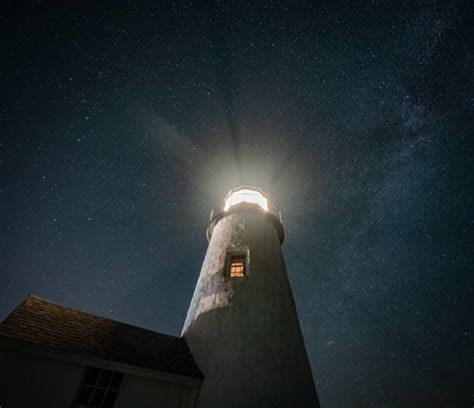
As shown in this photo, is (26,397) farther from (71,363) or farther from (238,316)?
(238,316)

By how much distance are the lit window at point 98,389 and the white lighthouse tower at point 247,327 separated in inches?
84.9

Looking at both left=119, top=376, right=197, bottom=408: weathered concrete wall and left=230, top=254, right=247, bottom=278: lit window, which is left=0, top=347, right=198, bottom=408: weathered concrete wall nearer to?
left=119, top=376, right=197, bottom=408: weathered concrete wall

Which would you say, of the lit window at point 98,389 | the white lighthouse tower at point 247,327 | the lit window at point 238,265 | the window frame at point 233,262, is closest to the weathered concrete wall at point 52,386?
the lit window at point 98,389

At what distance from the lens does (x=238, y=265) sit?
9.18m

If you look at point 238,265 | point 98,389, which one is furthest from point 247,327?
point 98,389

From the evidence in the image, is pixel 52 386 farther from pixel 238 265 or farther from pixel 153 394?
pixel 238 265

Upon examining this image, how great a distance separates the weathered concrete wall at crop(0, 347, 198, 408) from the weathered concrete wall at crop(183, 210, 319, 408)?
1.21m

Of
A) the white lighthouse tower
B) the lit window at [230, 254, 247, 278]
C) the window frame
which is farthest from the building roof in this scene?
the lit window at [230, 254, 247, 278]

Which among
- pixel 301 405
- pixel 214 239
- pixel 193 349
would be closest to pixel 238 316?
pixel 193 349

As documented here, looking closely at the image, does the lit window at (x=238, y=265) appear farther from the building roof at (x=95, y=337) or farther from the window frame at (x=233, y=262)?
the building roof at (x=95, y=337)

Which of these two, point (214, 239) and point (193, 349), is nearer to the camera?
point (193, 349)

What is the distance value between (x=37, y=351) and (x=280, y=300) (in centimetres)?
659

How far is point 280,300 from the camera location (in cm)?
824

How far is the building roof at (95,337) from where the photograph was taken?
588cm
